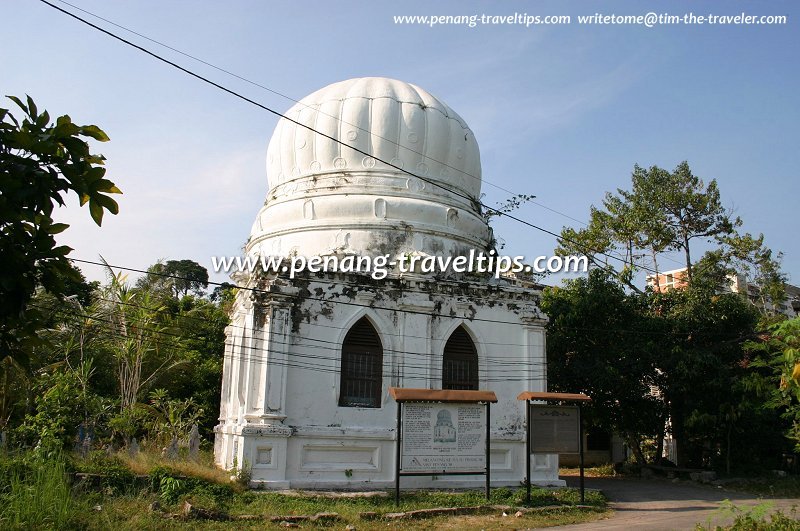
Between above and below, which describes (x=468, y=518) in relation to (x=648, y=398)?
below

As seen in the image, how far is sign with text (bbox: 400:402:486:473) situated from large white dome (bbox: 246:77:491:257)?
4.53m

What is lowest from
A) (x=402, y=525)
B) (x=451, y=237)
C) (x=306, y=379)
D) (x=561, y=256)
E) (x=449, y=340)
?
(x=402, y=525)

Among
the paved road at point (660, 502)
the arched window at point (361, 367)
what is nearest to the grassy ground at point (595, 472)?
the paved road at point (660, 502)

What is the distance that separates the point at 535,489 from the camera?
13930 mm

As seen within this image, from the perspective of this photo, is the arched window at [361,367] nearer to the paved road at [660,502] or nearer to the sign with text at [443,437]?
the sign with text at [443,437]

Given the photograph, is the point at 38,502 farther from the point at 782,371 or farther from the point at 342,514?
the point at 782,371

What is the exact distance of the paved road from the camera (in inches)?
450

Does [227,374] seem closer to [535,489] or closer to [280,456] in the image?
[280,456]

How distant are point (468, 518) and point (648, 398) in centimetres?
1000

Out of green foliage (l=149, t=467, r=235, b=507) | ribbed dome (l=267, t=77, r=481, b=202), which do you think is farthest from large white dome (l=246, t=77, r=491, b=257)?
green foliage (l=149, t=467, r=235, b=507)

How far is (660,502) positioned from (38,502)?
11.6 m

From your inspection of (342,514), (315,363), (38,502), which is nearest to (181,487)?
(342,514)

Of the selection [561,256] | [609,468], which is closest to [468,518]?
[609,468]

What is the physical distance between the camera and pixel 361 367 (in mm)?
14180
